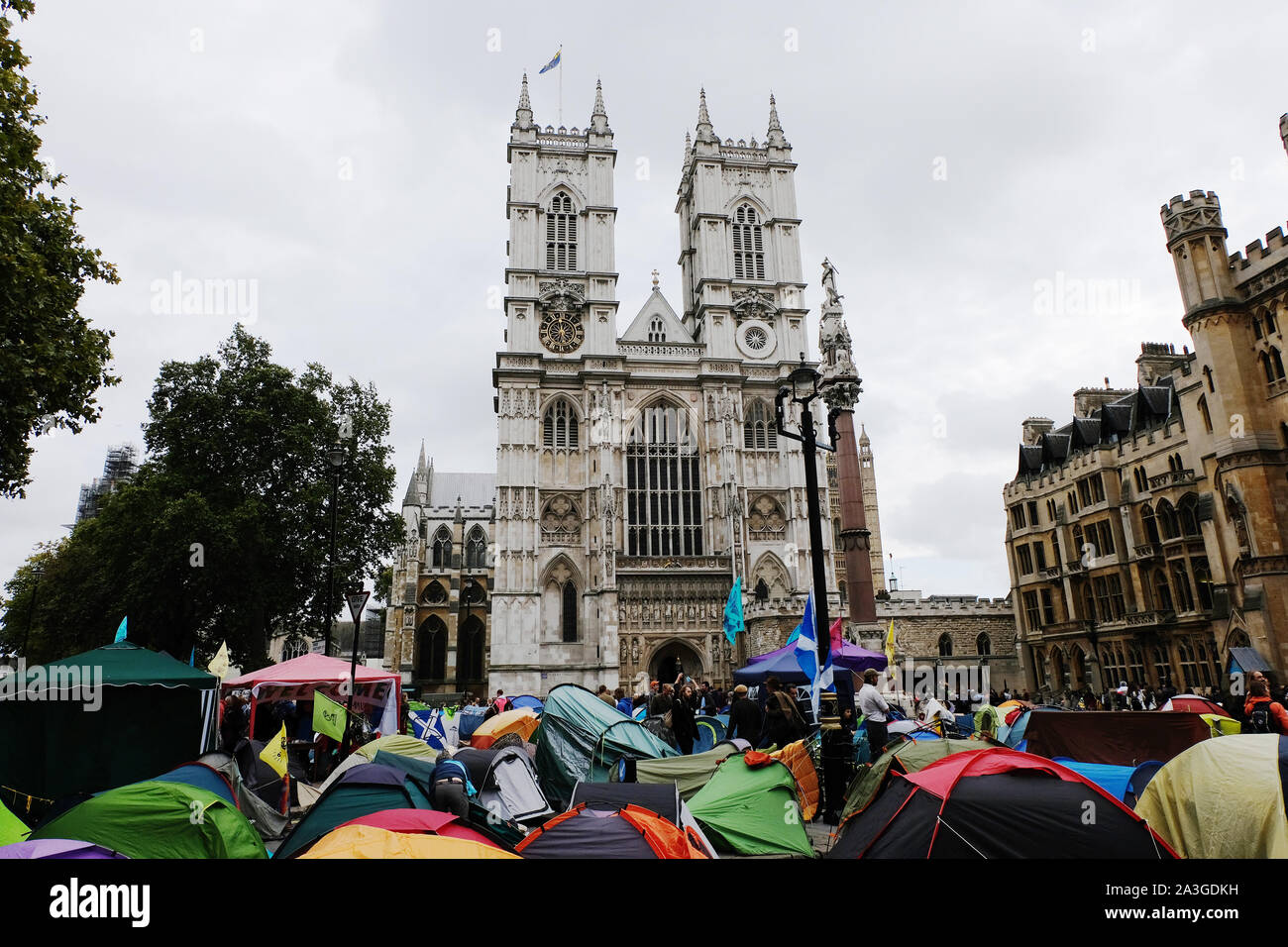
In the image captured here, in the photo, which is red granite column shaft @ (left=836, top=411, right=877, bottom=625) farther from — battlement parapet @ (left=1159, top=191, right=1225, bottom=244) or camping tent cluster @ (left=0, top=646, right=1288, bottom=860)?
battlement parapet @ (left=1159, top=191, right=1225, bottom=244)

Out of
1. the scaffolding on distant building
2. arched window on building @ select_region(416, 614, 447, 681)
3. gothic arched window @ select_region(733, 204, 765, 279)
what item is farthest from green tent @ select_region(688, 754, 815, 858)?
the scaffolding on distant building

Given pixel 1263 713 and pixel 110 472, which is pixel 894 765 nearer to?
pixel 1263 713

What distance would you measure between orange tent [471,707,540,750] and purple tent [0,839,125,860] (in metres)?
9.76

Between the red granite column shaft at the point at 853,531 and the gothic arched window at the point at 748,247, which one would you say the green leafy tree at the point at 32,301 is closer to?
the red granite column shaft at the point at 853,531

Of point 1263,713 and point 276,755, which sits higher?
point 1263,713

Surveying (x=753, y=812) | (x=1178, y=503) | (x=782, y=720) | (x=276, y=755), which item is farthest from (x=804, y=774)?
(x=1178, y=503)

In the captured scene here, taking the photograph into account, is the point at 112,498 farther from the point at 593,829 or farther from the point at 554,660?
the point at 593,829

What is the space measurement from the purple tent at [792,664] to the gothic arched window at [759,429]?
2583 cm

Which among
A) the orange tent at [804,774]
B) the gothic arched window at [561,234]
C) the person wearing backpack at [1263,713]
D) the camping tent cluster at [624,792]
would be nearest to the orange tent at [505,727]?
the camping tent cluster at [624,792]

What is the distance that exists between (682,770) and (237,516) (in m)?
20.1

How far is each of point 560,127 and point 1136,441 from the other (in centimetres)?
3524

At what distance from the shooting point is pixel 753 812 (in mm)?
8156

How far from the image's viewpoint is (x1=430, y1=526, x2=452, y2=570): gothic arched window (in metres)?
57.9

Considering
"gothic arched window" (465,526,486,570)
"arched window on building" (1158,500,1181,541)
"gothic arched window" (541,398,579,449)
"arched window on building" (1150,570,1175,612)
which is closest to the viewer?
"arched window on building" (1158,500,1181,541)
